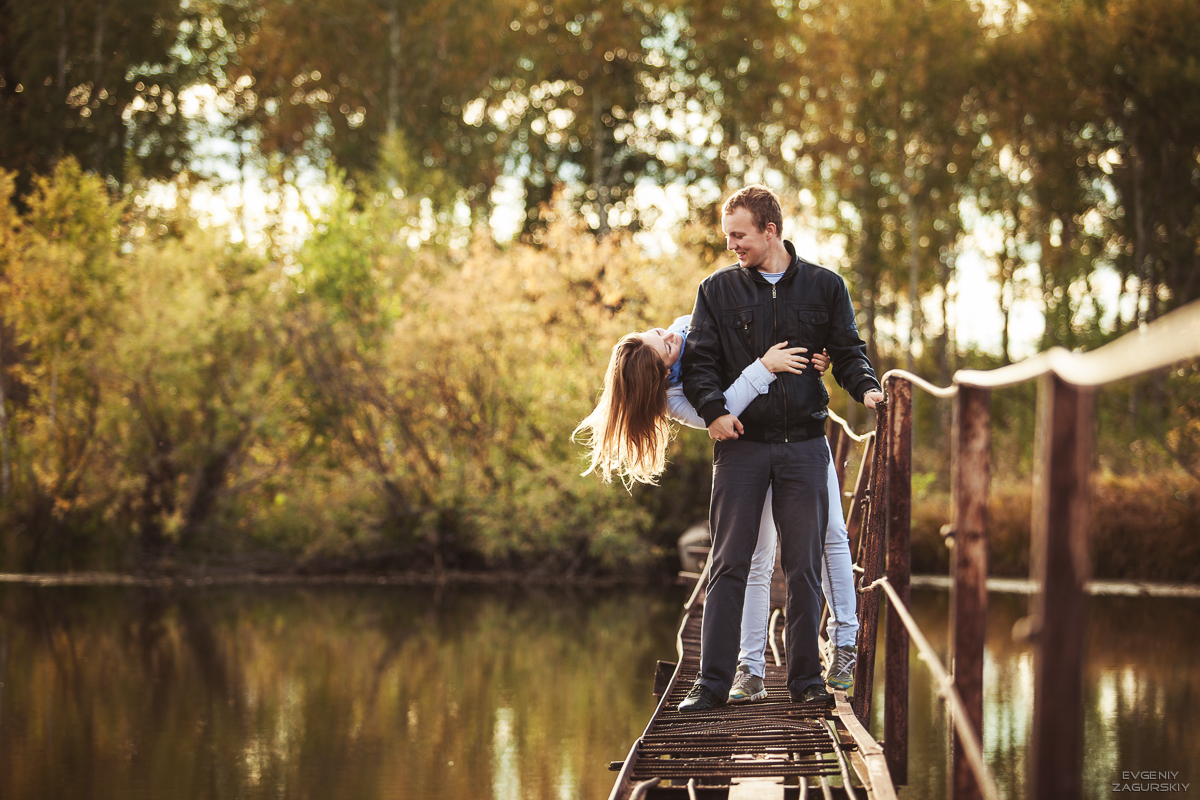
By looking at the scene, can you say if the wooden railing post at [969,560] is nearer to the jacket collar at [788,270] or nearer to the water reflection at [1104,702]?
the jacket collar at [788,270]

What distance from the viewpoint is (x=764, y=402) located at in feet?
10.6

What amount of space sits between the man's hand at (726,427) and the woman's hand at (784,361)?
0.17 m

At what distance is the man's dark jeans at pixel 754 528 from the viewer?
3.27 metres

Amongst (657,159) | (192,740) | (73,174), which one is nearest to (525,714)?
(192,740)

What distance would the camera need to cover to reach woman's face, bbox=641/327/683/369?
132 inches

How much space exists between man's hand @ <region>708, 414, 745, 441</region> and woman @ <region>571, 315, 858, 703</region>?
192 mm

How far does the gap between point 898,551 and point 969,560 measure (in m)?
0.90

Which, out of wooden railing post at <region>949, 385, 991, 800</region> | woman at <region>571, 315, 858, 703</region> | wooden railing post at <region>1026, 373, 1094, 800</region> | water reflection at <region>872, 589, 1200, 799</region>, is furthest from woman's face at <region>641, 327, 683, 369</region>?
wooden railing post at <region>1026, 373, 1094, 800</region>

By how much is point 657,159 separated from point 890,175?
4.09 m

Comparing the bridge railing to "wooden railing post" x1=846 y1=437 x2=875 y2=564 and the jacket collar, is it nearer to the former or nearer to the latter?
"wooden railing post" x1=846 y1=437 x2=875 y2=564

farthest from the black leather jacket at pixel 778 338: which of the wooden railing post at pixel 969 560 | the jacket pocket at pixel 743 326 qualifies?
the wooden railing post at pixel 969 560

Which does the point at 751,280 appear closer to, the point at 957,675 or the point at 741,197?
the point at 741,197

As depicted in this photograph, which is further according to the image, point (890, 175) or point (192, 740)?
point (890, 175)

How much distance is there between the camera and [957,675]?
6.96ft
